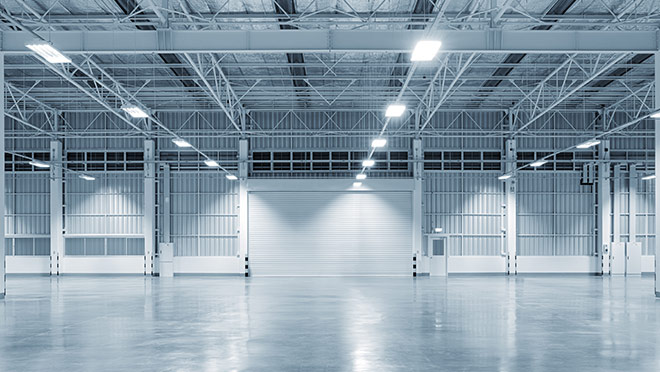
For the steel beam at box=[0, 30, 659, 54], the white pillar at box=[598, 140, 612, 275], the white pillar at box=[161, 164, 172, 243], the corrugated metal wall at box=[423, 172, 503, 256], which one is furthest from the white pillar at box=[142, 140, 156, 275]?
the white pillar at box=[598, 140, 612, 275]

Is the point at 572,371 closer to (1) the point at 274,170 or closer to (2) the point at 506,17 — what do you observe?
(2) the point at 506,17

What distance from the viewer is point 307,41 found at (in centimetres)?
1773

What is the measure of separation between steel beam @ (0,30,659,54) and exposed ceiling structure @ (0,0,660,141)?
0.09 feet

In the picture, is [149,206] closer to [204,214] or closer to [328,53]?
[204,214]

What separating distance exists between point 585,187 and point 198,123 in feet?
78.1

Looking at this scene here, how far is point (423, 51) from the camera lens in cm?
Result: 1316

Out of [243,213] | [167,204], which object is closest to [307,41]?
[243,213]

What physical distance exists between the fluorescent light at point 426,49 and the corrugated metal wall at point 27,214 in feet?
102

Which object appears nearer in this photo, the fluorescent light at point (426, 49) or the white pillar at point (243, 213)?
the fluorescent light at point (426, 49)

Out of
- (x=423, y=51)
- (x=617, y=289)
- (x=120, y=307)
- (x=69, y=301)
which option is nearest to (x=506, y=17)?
(x=423, y=51)

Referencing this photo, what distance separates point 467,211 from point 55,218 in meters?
24.6

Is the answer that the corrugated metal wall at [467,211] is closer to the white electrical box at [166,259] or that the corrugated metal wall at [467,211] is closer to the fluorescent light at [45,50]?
the white electrical box at [166,259]

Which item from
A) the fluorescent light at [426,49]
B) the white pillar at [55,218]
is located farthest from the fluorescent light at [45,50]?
the white pillar at [55,218]

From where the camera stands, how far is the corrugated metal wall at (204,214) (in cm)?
3734
